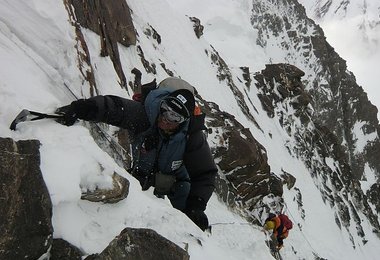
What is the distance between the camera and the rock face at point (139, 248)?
12.1ft

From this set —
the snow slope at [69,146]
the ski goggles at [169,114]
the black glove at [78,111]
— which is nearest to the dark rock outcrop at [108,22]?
the snow slope at [69,146]

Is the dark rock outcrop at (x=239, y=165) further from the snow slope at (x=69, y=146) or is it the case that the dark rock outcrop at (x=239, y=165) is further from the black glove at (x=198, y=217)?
the black glove at (x=198, y=217)

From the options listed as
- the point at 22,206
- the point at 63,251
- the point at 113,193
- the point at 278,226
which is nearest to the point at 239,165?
the point at 278,226

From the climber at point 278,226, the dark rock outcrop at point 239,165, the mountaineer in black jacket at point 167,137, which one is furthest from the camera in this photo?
the dark rock outcrop at point 239,165

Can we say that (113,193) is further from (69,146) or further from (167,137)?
(167,137)

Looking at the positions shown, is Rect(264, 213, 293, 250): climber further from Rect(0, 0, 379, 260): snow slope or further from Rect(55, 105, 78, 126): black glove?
Rect(55, 105, 78, 126): black glove

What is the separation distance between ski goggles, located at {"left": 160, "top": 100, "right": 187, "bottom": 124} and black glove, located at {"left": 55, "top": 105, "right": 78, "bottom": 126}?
92 cm

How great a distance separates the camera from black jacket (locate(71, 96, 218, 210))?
179 inches

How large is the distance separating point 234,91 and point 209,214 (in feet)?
64.9

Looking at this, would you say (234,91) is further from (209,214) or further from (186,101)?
(186,101)

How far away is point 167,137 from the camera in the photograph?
5.06m

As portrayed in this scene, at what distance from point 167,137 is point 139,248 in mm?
1541

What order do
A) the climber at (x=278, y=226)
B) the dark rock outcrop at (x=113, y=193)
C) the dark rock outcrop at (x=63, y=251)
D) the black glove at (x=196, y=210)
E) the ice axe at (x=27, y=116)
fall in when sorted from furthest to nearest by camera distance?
1. the climber at (x=278, y=226)
2. the black glove at (x=196, y=210)
3. the dark rock outcrop at (x=113, y=193)
4. the ice axe at (x=27, y=116)
5. the dark rock outcrop at (x=63, y=251)

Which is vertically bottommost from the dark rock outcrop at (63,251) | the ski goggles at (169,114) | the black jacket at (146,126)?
the dark rock outcrop at (63,251)
